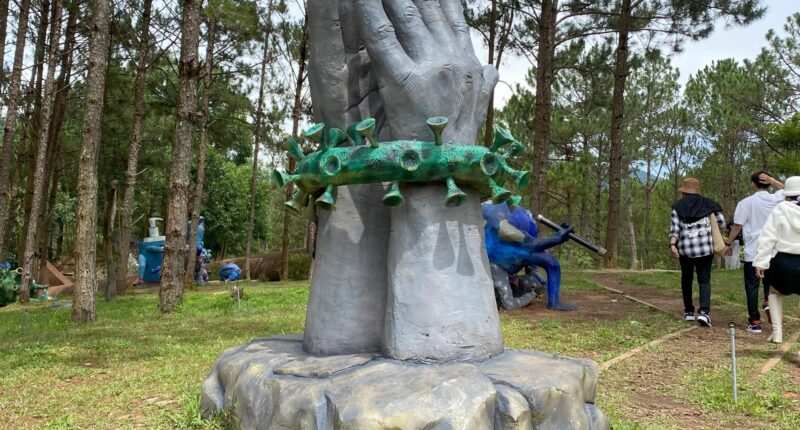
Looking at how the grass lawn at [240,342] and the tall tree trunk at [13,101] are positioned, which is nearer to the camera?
the grass lawn at [240,342]

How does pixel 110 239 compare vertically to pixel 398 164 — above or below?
below

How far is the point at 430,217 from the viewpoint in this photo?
2854mm

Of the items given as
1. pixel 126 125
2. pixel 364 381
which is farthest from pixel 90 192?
pixel 126 125

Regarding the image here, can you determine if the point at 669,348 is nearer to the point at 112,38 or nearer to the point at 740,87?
the point at 112,38

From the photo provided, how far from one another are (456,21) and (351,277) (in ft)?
4.45

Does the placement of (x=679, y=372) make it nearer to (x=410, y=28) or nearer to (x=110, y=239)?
(x=410, y=28)

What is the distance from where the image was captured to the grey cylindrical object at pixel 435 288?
2.75 metres

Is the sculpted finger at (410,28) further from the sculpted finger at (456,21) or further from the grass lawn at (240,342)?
the grass lawn at (240,342)

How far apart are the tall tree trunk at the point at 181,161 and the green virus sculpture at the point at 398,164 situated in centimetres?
635

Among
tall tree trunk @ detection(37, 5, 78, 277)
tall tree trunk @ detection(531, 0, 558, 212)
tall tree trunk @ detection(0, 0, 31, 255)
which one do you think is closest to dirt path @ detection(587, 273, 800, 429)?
tall tree trunk @ detection(531, 0, 558, 212)

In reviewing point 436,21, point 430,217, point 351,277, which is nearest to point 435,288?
point 430,217

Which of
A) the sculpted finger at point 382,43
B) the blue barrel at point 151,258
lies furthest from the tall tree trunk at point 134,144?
the sculpted finger at point 382,43

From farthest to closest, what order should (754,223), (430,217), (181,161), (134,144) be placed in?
1. (134,144)
2. (181,161)
3. (754,223)
4. (430,217)

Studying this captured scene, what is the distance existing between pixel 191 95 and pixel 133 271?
1865 cm
